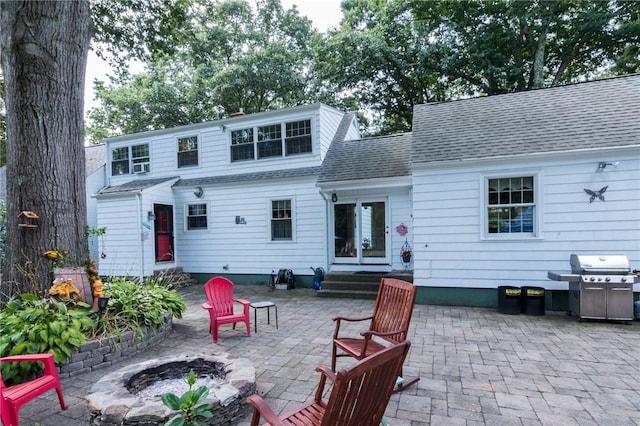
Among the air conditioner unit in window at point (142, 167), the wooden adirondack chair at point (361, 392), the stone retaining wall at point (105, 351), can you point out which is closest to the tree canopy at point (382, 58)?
the air conditioner unit in window at point (142, 167)

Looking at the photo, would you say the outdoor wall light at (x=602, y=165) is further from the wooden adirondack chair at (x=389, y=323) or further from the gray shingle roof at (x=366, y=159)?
the wooden adirondack chair at (x=389, y=323)

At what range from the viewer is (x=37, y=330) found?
3.65m

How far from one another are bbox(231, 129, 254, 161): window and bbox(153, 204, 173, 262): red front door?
2878 millimetres

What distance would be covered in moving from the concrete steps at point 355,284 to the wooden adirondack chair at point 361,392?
6.16 metres

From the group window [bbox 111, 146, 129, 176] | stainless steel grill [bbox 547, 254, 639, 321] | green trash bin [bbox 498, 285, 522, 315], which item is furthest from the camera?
window [bbox 111, 146, 129, 176]

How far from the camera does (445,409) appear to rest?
2.99m

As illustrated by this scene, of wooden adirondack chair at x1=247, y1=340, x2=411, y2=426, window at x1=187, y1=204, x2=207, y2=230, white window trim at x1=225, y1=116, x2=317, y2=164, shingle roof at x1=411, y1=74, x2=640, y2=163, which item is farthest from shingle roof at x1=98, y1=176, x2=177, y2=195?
wooden adirondack chair at x1=247, y1=340, x2=411, y2=426

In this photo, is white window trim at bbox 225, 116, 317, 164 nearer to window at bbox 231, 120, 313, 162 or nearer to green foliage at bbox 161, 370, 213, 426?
window at bbox 231, 120, 313, 162

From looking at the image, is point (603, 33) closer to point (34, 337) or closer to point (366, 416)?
point (366, 416)

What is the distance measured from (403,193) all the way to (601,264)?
14.0 ft

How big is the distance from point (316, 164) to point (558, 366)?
293 inches

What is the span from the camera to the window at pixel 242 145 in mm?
10742

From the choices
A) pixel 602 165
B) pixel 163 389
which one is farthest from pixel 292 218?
pixel 602 165

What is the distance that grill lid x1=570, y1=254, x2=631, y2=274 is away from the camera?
18.4 feet
